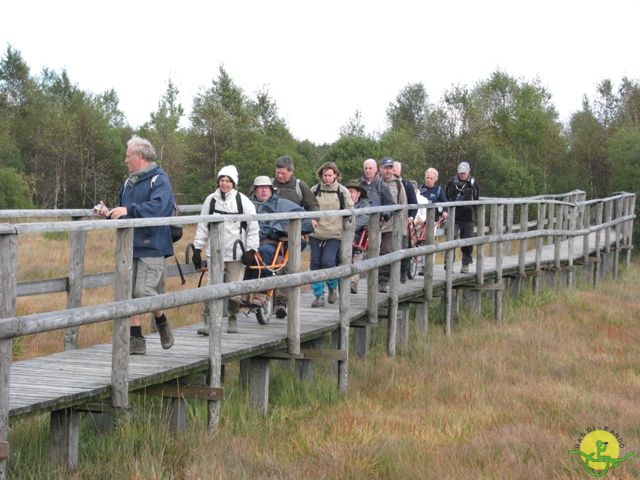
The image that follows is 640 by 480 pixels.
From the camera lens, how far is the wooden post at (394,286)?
11.8 m

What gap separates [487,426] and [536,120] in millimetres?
54966

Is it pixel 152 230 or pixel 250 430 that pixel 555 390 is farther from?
pixel 152 230

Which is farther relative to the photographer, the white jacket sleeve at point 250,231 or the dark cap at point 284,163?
the dark cap at point 284,163

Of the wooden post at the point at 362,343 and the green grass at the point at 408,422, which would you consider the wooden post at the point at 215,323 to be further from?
the wooden post at the point at 362,343

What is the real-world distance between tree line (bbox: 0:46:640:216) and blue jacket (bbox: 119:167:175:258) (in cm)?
3340

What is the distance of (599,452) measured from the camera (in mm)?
7234

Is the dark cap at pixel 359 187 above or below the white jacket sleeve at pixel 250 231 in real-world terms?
above

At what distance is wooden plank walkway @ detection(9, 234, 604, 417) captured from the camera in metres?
6.58

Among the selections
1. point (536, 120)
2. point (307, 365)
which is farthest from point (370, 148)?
point (307, 365)

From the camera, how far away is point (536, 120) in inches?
2435

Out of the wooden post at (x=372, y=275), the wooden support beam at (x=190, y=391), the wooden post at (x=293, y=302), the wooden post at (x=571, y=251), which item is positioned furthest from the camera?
the wooden post at (x=571, y=251)

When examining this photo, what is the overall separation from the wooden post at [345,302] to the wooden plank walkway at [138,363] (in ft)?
0.43

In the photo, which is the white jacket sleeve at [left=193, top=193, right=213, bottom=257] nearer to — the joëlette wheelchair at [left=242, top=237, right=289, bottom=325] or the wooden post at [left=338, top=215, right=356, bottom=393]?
Answer: the joëlette wheelchair at [left=242, top=237, right=289, bottom=325]

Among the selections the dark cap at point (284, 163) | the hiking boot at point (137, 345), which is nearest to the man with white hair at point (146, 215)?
the hiking boot at point (137, 345)
